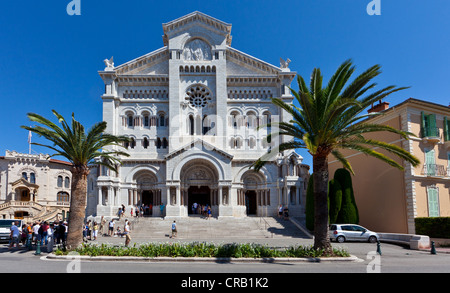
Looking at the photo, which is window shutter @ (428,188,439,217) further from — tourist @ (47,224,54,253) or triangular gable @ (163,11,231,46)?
tourist @ (47,224,54,253)

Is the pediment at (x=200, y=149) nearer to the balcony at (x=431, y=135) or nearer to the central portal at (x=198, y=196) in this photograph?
the central portal at (x=198, y=196)

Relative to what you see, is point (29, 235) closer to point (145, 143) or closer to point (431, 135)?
point (145, 143)

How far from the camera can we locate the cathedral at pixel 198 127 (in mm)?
37250

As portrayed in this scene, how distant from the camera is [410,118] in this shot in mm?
29062

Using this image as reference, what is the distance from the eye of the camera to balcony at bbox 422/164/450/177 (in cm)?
2907

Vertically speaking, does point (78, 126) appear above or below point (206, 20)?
below

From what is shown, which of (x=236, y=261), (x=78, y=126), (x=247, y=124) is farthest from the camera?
(x=247, y=124)

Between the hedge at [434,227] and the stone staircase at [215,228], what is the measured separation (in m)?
8.07

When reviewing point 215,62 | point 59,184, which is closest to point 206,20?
point 215,62

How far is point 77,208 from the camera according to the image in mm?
21094

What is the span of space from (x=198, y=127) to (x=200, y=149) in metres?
3.66
